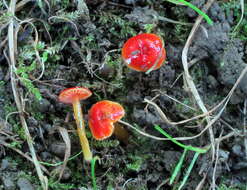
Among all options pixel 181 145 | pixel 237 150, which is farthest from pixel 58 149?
pixel 237 150

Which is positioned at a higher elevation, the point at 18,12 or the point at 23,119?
the point at 18,12

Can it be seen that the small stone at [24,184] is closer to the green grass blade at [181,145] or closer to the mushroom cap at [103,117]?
the mushroom cap at [103,117]

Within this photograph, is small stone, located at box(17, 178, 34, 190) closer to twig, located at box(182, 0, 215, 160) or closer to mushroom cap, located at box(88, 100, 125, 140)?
mushroom cap, located at box(88, 100, 125, 140)

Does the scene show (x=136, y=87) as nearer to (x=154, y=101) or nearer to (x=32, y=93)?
(x=154, y=101)

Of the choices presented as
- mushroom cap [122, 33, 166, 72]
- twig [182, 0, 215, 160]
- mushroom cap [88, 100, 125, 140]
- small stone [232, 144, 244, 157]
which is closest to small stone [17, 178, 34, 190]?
mushroom cap [88, 100, 125, 140]

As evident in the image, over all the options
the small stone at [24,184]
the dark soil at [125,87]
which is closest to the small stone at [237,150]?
the dark soil at [125,87]

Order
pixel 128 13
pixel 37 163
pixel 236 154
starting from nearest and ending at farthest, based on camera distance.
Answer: pixel 37 163, pixel 236 154, pixel 128 13

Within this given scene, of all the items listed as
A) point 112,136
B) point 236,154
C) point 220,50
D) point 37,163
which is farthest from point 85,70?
point 236,154

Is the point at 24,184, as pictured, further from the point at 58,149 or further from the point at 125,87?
the point at 125,87
